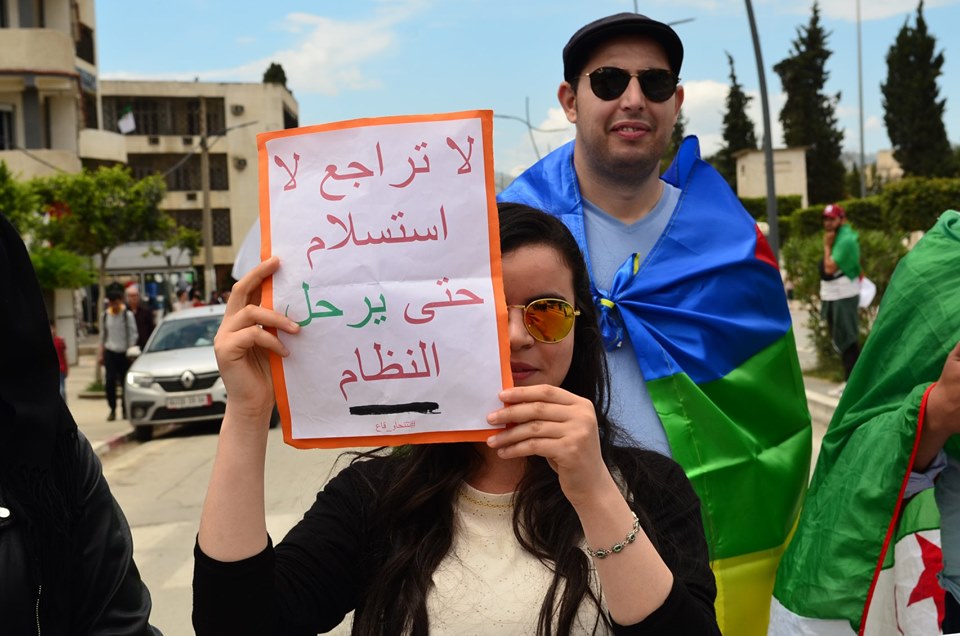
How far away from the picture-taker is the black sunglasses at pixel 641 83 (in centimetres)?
325

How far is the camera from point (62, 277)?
20.2m

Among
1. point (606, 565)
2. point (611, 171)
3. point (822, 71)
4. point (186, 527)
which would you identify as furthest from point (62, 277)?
point (822, 71)

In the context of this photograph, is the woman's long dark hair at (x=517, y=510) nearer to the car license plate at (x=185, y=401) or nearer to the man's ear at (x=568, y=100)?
the man's ear at (x=568, y=100)


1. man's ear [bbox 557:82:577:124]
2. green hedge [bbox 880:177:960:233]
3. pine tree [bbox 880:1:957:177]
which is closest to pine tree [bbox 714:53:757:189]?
pine tree [bbox 880:1:957:177]

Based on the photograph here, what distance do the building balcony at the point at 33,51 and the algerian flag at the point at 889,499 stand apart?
1159 inches

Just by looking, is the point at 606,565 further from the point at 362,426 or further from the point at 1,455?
the point at 1,455

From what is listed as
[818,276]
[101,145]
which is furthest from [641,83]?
[101,145]

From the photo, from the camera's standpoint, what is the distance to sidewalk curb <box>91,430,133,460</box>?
481 inches

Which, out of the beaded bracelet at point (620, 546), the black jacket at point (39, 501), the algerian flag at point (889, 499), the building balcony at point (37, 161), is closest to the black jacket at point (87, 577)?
the black jacket at point (39, 501)


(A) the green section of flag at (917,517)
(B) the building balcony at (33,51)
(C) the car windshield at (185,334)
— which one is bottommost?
(C) the car windshield at (185,334)

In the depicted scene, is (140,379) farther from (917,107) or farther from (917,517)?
(917,107)

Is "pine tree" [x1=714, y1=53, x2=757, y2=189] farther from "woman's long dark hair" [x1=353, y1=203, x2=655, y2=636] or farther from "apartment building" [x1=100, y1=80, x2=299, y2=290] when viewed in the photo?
"woman's long dark hair" [x1=353, y1=203, x2=655, y2=636]

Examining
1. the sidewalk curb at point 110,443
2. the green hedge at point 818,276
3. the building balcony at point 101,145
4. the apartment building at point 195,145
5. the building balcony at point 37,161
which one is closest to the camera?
the sidewalk curb at point 110,443

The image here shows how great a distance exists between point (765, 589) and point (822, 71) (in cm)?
7114
